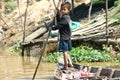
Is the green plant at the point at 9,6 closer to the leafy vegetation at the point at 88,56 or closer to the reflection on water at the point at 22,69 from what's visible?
the reflection on water at the point at 22,69

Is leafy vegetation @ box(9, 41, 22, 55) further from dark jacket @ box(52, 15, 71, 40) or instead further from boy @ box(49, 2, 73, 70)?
dark jacket @ box(52, 15, 71, 40)

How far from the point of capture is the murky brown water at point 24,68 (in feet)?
38.0

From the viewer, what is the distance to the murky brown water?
11.6m

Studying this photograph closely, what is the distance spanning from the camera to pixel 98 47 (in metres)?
15.4

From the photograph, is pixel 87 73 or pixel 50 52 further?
pixel 50 52

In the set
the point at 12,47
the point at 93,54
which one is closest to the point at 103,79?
the point at 93,54

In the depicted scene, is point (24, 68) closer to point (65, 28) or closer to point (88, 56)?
point (88, 56)

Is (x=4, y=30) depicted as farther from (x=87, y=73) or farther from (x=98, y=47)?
(x=87, y=73)

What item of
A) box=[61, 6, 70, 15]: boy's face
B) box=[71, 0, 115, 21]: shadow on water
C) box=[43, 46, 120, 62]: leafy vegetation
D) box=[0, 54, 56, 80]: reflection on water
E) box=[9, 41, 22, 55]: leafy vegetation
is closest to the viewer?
box=[61, 6, 70, 15]: boy's face

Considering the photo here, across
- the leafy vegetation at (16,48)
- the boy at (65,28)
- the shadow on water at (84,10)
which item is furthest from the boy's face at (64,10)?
the shadow on water at (84,10)

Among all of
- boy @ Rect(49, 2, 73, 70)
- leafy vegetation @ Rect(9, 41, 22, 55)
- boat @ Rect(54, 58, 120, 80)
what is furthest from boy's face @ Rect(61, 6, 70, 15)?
leafy vegetation @ Rect(9, 41, 22, 55)

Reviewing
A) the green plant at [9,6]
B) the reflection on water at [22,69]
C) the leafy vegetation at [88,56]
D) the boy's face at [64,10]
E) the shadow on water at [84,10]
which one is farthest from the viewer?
the green plant at [9,6]

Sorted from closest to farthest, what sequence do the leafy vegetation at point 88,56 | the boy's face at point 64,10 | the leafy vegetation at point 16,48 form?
the boy's face at point 64,10 → the leafy vegetation at point 88,56 → the leafy vegetation at point 16,48

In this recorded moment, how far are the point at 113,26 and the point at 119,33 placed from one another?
1.35 metres
